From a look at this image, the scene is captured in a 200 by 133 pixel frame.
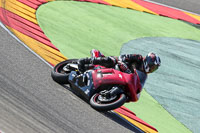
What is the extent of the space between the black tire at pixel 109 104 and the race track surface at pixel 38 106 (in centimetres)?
24

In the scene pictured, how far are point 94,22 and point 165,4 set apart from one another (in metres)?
5.31

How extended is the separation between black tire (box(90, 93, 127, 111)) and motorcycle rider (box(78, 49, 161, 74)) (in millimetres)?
854

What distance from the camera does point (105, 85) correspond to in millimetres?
8594

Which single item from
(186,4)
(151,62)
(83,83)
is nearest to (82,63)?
(83,83)

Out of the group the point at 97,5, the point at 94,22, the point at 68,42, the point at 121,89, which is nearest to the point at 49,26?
the point at 68,42

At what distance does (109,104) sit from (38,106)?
4.42 ft

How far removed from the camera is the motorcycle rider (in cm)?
889

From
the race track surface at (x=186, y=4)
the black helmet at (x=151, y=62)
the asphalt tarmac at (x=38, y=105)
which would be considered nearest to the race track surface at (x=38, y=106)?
the asphalt tarmac at (x=38, y=105)

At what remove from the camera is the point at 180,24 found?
56.6 feet

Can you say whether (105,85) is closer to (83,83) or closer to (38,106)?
(83,83)

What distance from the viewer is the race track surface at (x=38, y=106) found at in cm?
712

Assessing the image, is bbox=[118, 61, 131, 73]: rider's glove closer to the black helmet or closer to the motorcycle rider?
the motorcycle rider

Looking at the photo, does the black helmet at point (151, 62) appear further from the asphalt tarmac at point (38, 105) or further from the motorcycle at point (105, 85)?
the asphalt tarmac at point (38, 105)

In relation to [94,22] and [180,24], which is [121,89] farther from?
[180,24]
